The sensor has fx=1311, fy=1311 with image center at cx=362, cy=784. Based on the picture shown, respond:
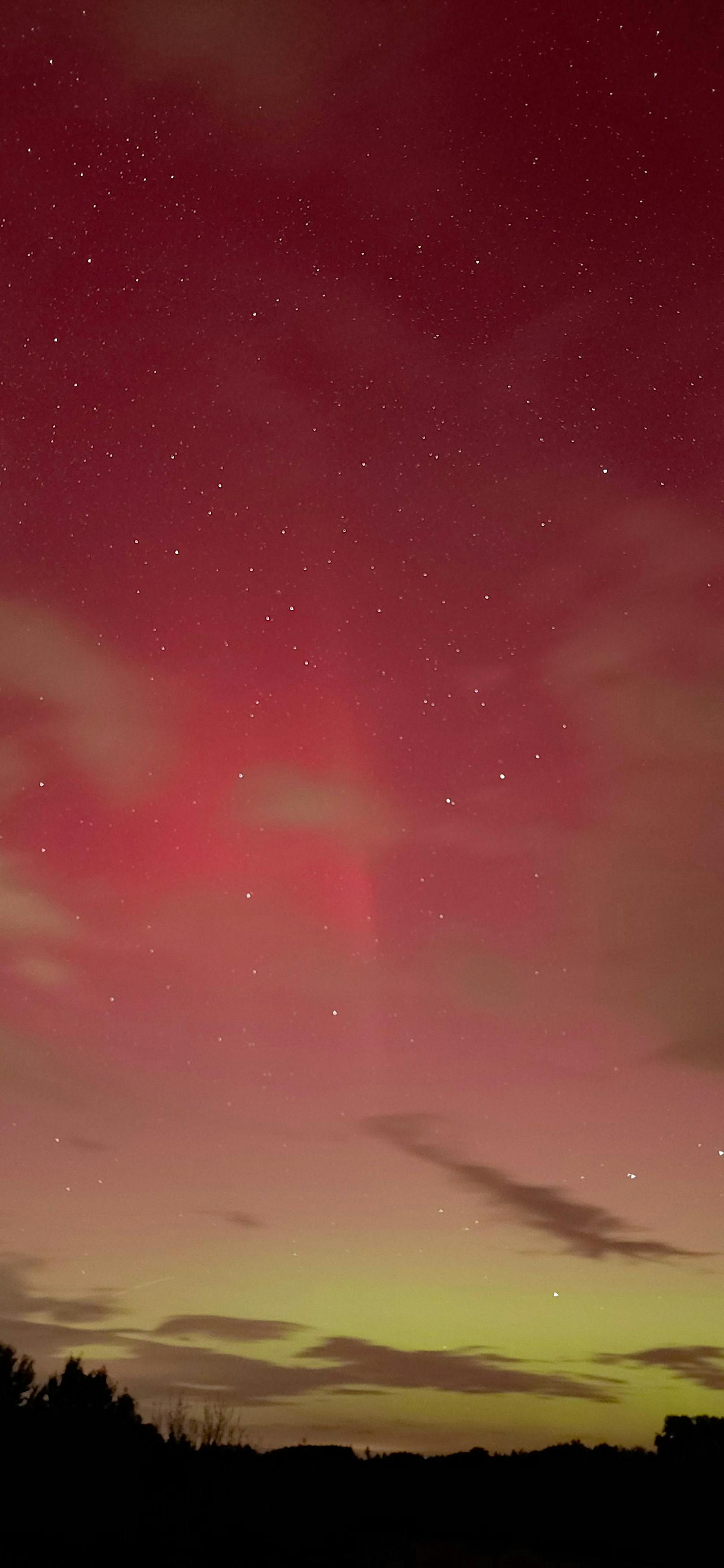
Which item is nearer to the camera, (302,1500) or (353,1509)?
(302,1500)

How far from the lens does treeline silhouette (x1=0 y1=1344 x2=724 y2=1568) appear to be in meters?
19.8

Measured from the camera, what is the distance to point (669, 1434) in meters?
90.1

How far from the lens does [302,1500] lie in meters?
28.5

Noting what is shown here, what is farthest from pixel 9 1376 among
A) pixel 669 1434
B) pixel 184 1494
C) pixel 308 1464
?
pixel 669 1434

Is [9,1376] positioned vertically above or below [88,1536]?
above

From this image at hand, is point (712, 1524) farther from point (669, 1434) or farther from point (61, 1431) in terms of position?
point (669, 1434)

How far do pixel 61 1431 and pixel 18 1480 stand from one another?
12.3ft

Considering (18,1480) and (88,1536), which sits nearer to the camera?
(88,1536)

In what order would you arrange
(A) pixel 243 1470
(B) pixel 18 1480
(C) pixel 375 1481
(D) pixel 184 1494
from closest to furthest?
(B) pixel 18 1480
(D) pixel 184 1494
(A) pixel 243 1470
(C) pixel 375 1481

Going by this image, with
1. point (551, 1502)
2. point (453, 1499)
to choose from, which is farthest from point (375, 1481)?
point (551, 1502)

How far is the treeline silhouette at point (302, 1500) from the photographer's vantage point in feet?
65.1

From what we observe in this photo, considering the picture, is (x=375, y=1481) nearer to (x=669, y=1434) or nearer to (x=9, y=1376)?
(x=9, y=1376)

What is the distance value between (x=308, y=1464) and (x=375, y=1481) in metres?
23.8

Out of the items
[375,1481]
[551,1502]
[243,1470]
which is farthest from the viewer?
[375,1481]
